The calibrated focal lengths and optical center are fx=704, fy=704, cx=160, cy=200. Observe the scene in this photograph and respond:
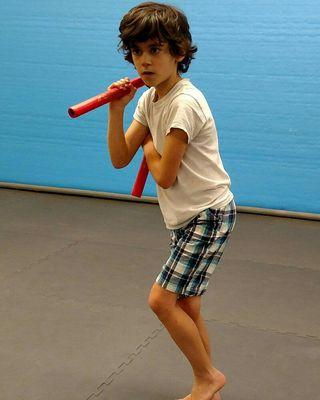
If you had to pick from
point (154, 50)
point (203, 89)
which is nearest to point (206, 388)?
point (154, 50)

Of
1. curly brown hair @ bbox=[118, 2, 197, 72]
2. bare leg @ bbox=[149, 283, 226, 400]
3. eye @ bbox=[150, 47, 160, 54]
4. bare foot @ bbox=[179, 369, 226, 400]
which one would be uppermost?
curly brown hair @ bbox=[118, 2, 197, 72]

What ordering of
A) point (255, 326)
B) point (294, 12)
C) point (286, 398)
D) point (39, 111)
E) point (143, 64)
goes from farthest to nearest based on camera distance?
point (39, 111) → point (294, 12) → point (255, 326) → point (286, 398) → point (143, 64)

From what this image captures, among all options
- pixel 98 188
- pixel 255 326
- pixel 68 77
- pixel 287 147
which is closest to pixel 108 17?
pixel 68 77

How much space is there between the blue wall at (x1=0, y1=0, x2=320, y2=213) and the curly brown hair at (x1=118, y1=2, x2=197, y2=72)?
2452 millimetres

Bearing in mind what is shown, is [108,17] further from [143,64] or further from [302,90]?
[143,64]

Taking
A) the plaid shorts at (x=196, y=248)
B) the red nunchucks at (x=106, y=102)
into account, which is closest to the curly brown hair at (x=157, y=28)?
the red nunchucks at (x=106, y=102)

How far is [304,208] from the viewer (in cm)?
449

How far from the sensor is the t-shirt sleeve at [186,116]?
6.44 ft

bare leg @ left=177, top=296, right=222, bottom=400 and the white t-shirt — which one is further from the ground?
the white t-shirt

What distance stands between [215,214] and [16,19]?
11.3 feet

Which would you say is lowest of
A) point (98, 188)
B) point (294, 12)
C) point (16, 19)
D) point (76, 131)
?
point (98, 188)

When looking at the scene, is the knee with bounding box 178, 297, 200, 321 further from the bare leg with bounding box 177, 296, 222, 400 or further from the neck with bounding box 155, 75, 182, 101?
the neck with bounding box 155, 75, 182, 101

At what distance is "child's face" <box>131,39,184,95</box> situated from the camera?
6.49 feet

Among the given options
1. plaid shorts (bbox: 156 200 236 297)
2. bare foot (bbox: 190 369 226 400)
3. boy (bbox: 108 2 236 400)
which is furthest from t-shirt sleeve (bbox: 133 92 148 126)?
bare foot (bbox: 190 369 226 400)
